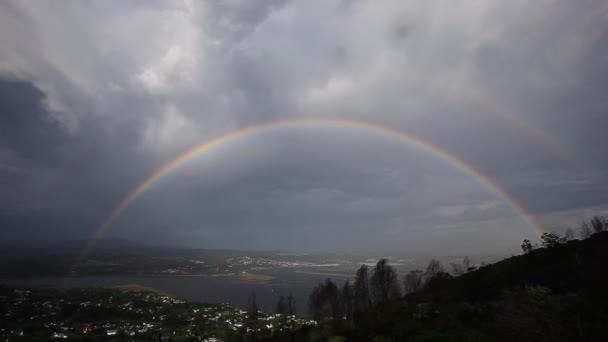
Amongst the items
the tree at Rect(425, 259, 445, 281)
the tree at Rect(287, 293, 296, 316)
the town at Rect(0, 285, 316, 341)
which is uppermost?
the tree at Rect(425, 259, 445, 281)

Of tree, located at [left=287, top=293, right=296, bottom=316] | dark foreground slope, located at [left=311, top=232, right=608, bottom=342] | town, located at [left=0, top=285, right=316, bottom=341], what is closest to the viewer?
dark foreground slope, located at [left=311, top=232, right=608, bottom=342]

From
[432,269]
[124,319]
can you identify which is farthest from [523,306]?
[124,319]

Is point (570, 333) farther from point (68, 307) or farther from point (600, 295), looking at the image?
point (68, 307)

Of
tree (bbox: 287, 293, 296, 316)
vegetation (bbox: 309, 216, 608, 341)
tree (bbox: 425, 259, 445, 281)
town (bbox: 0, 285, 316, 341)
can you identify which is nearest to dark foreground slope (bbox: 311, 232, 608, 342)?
vegetation (bbox: 309, 216, 608, 341)

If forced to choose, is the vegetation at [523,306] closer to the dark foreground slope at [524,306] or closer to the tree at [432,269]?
the dark foreground slope at [524,306]

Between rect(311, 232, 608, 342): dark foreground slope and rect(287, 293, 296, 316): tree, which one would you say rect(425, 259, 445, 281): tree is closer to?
rect(287, 293, 296, 316): tree

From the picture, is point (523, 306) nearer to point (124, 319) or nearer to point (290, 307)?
point (290, 307)

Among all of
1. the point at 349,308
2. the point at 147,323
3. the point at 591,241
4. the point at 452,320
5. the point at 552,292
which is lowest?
the point at 147,323

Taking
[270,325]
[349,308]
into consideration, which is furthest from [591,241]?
[270,325]
